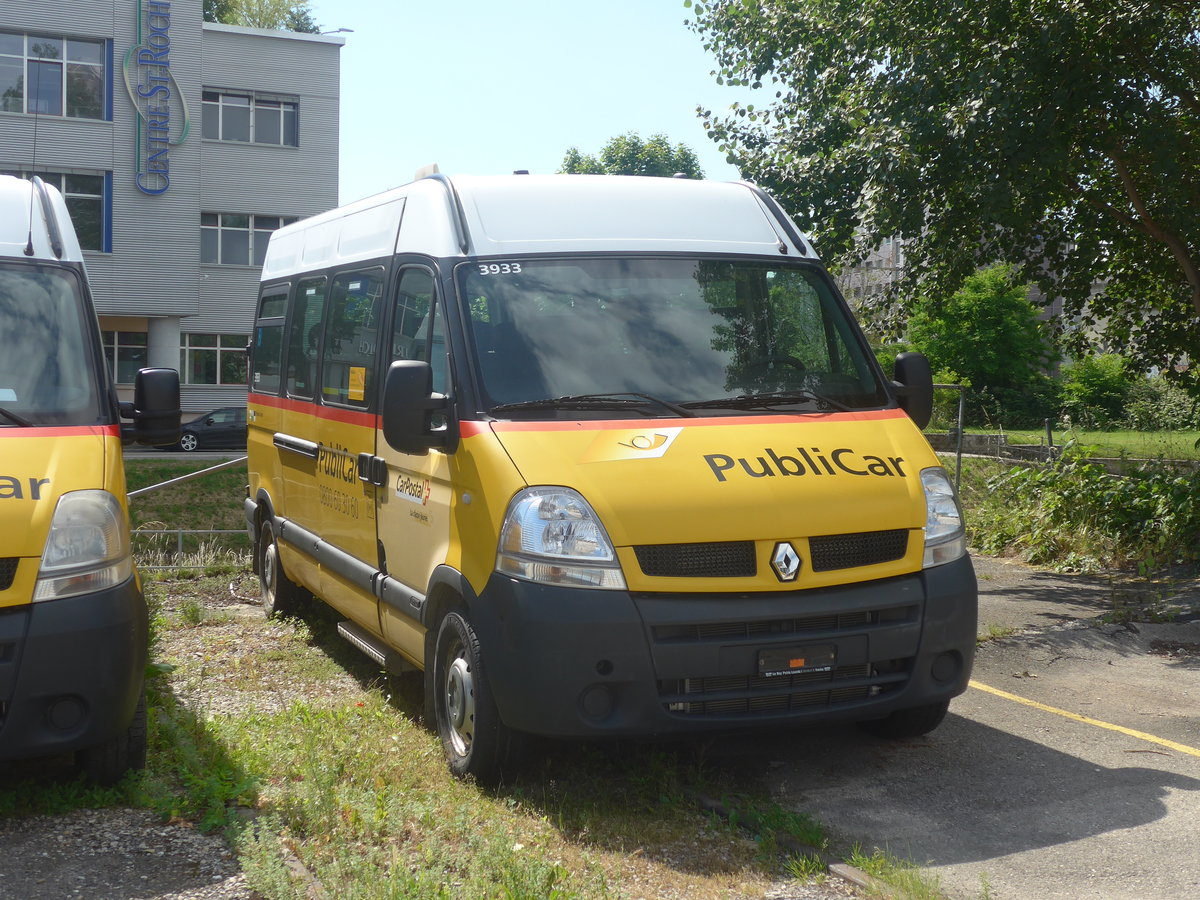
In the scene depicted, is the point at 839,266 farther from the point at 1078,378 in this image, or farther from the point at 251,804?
the point at 1078,378

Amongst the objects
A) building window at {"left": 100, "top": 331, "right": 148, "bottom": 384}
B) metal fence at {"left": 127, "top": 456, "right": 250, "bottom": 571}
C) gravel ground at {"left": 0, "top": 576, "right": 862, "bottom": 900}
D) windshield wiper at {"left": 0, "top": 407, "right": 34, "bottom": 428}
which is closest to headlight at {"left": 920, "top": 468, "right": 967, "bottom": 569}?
gravel ground at {"left": 0, "top": 576, "right": 862, "bottom": 900}

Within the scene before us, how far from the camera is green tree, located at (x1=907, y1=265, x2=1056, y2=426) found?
165 feet

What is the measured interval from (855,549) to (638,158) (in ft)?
231

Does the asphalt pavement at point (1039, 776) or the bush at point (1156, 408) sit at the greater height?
the bush at point (1156, 408)

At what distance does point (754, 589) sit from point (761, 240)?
7.02ft

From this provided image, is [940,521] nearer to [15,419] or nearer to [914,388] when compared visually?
[914,388]

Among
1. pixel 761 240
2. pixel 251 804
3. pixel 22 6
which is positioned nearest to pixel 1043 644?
pixel 761 240

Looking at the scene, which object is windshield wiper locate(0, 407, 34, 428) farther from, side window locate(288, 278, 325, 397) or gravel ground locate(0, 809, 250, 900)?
side window locate(288, 278, 325, 397)

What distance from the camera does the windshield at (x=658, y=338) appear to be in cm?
577

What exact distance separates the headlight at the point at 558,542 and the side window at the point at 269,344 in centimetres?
436

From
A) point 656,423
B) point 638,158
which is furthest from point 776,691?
point 638,158

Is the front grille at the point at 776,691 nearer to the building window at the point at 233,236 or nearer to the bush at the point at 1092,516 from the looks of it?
the bush at the point at 1092,516

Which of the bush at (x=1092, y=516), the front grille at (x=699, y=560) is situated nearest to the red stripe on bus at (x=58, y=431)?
the front grille at (x=699, y=560)

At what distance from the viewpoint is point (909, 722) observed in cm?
619
